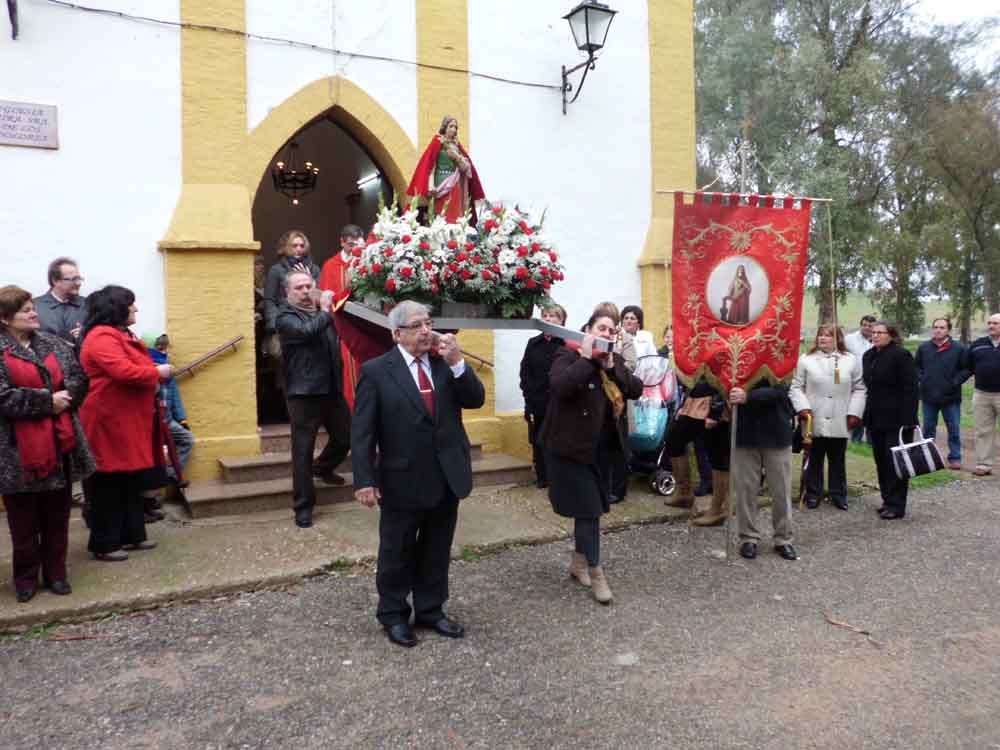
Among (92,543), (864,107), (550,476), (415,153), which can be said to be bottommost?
(92,543)

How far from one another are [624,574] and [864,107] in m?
18.5

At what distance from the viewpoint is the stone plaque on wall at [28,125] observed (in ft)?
20.9

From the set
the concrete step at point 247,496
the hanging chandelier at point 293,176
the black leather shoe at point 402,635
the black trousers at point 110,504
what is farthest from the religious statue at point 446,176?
the hanging chandelier at point 293,176

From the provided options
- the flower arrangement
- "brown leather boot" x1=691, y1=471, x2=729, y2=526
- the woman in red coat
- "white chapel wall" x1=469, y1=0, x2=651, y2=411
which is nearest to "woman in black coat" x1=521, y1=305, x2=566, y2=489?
"white chapel wall" x1=469, y1=0, x2=651, y2=411

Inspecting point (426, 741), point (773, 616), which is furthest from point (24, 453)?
point (773, 616)

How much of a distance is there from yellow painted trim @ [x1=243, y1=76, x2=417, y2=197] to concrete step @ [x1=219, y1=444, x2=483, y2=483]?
7.65 ft

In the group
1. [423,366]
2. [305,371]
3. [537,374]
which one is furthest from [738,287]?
[305,371]

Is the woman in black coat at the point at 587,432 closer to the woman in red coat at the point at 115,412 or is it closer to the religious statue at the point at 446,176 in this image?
the religious statue at the point at 446,176

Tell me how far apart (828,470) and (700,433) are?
55.2 inches

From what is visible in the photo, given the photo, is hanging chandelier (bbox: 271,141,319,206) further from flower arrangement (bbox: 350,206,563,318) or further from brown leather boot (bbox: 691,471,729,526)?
brown leather boot (bbox: 691,471,729,526)

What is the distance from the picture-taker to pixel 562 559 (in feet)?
18.8

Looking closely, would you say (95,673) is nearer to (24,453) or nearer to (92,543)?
Result: (24,453)

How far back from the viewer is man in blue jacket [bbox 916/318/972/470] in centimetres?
973

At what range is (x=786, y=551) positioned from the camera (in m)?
5.83
